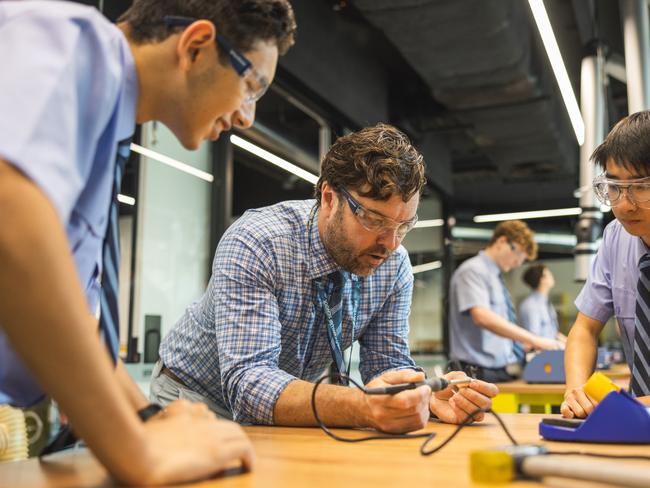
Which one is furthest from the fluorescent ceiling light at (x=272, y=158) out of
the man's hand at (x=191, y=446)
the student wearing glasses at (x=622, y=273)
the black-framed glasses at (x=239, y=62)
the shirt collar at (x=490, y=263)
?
the man's hand at (x=191, y=446)

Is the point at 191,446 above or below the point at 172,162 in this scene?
below

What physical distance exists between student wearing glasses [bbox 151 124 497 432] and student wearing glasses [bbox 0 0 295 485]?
0.45 meters

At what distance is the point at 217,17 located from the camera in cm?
97

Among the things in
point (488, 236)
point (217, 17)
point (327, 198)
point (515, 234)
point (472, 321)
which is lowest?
point (472, 321)

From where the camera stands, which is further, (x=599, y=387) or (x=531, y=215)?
(x=531, y=215)

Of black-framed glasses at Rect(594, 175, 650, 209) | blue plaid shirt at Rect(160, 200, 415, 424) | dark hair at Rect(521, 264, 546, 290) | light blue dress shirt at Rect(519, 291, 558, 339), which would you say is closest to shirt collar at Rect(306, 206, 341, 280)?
blue plaid shirt at Rect(160, 200, 415, 424)

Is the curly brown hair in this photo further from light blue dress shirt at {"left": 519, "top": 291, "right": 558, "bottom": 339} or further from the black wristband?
the black wristband

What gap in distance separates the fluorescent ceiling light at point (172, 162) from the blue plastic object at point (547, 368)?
2.40 m

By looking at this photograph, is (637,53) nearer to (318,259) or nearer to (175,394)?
(318,259)

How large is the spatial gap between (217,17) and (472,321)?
13.8ft

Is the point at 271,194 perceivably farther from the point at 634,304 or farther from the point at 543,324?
the point at 634,304

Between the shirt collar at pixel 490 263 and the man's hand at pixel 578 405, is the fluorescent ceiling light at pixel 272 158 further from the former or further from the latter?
the man's hand at pixel 578 405

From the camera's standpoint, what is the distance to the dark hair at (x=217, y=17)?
967 millimetres

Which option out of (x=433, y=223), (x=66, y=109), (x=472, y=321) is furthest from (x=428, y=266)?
(x=66, y=109)
